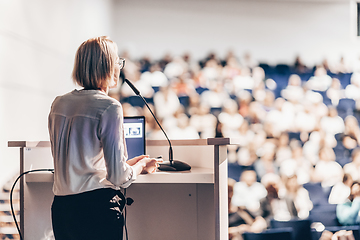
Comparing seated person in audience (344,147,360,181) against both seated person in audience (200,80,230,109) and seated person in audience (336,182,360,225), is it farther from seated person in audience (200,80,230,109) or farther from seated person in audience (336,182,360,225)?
seated person in audience (200,80,230,109)

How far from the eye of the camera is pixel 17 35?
1.69m

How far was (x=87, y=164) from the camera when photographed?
1.01 meters

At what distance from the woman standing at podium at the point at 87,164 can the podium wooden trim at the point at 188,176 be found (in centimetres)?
30

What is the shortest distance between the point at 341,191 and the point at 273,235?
2.58 feet

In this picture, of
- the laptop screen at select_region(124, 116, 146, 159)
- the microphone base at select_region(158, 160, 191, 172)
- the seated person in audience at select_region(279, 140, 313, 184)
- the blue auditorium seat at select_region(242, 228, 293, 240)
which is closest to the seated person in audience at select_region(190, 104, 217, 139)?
the seated person in audience at select_region(279, 140, 313, 184)

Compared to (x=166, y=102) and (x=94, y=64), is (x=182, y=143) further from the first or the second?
(x=166, y=102)

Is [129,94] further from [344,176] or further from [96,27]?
[344,176]

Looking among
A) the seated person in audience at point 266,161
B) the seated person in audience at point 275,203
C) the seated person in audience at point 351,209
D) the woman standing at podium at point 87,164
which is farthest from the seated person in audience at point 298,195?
the woman standing at podium at point 87,164

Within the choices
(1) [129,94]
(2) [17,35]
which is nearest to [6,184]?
(2) [17,35]

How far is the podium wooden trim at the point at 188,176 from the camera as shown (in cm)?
130

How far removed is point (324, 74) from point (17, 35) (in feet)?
8.42

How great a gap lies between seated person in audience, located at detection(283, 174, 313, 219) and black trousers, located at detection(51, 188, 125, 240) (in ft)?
7.59

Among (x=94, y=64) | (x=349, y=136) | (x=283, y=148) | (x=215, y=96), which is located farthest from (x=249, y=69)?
(x=94, y=64)

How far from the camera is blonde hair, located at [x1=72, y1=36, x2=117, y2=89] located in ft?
3.48
